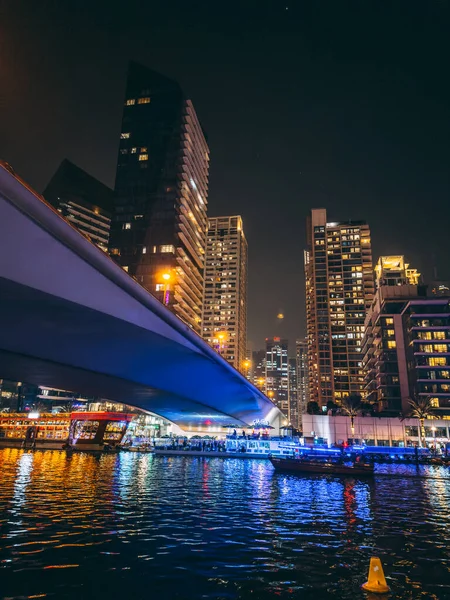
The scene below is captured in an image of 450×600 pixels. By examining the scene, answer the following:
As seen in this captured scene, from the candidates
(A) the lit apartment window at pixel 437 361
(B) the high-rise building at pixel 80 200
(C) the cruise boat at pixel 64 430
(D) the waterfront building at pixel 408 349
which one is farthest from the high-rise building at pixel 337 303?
(C) the cruise boat at pixel 64 430

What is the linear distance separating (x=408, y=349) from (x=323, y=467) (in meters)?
63.1

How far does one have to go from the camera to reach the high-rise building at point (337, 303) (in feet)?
561

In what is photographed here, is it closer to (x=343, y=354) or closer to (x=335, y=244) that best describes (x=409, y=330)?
(x=343, y=354)

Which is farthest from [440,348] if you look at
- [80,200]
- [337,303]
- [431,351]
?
[80,200]

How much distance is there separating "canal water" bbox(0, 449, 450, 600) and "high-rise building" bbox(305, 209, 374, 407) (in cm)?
14392

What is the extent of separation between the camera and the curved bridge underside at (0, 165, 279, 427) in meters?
16.5

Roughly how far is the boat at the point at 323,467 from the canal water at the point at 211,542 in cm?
1339

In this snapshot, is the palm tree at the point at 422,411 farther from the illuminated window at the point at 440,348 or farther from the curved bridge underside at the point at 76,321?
the curved bridge underside at the point at 76,321

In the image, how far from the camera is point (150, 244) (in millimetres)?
129250

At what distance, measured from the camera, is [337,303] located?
181 metres

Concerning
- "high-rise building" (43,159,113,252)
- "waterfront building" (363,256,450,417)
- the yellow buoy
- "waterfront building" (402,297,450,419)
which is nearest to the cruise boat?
"waterfront building" (363,256,450,417)

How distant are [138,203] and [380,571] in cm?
13337

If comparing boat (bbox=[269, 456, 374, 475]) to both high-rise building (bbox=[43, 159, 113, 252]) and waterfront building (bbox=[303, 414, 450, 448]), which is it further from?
high-rise building (bbox=[43, 159, 113, 252])

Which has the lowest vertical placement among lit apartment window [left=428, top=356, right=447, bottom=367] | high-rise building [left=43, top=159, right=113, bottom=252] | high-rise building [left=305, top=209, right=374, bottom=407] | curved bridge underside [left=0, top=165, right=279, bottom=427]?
curved bridge underside [left=0, top=165, right=279, bottom=427]
